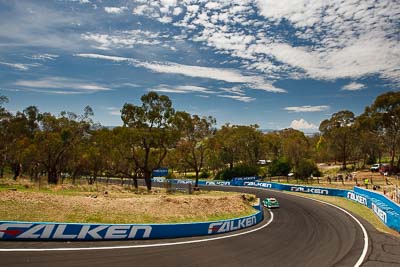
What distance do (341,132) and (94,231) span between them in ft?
292

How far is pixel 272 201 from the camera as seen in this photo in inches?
1743

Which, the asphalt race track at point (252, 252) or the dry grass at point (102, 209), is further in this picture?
the dry grass at point (102, 209)

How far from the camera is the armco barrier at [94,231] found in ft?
55.2

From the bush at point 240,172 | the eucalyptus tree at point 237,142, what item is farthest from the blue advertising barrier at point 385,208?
the eucalyptus tree at point 237,142

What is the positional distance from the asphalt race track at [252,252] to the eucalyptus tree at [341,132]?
70.3 metres

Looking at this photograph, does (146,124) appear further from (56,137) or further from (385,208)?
(385,208)

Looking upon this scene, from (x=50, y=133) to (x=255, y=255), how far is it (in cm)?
5078

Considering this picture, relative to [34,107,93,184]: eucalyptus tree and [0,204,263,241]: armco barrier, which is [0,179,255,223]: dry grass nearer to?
[0,204,263,241]: armco barrier

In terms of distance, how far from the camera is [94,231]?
60.3 ft

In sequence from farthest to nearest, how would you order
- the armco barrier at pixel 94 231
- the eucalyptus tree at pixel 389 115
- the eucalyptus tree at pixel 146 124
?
the eucalyptus tree at pixel 389 115
the eucalyptus tree at pixel 146 124
the armco barrier at pixel 94 231

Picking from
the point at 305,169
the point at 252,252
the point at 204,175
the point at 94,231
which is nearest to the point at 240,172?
the point at 305,169

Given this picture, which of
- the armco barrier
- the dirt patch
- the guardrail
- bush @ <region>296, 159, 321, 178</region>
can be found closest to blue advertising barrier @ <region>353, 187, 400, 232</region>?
the guardrail

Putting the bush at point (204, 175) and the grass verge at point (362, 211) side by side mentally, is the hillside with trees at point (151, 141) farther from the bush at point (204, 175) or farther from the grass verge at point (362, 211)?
the grass verge at point (362, 211)

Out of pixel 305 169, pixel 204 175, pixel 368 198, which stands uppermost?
pixel 305 169
